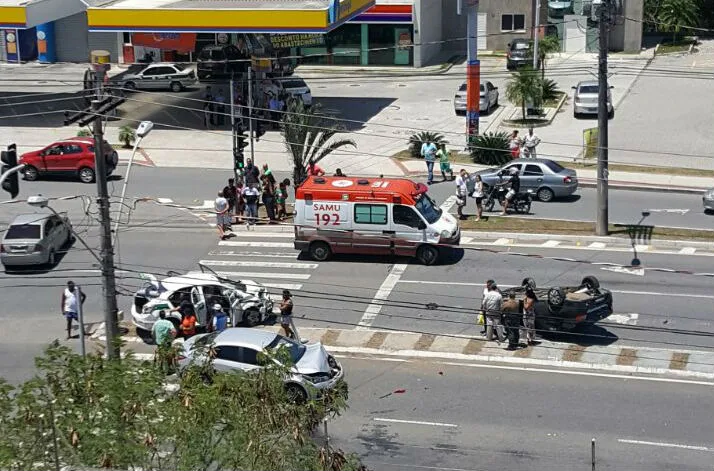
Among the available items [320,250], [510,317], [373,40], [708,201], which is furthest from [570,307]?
[373,40]

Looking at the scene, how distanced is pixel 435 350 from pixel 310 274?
20.0 ft

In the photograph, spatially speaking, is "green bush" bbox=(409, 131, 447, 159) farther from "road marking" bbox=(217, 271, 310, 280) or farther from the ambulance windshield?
"road marking" bbox=(217, 271, 310, 280)

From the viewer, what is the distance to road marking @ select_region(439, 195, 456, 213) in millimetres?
36912

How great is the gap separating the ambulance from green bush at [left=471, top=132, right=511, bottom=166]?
1079 cm

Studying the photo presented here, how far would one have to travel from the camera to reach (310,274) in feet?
103

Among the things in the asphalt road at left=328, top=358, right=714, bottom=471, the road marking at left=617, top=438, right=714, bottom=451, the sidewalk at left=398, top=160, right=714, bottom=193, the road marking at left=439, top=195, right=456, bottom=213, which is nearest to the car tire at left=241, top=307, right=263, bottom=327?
the asphalt road at left=328, top=358, right=714, bottom=471

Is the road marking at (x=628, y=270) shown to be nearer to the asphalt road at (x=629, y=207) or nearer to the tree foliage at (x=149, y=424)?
the asphalt road at (x=629, y=207)

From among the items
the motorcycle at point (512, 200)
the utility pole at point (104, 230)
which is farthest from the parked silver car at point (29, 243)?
the motorcycle at point (512, 200)

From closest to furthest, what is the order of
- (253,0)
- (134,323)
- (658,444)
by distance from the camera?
(658,444) → (134,323) → (253,0)

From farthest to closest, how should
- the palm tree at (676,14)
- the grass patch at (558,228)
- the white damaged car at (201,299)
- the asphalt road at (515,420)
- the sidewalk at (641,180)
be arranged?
1. the palm tree at (676,14)
2. the sidewalk at (641,180)
3. the grass patch at (558,228)
4. the white damaged car at (201,299)
5. the asphalt road at (515,420)

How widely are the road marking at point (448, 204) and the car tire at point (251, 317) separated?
10283mm

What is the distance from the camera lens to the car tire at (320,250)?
31938 mm

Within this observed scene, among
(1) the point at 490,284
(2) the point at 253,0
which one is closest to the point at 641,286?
(1) the point at 490,284

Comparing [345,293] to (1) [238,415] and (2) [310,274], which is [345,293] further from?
(1) [238,415]
